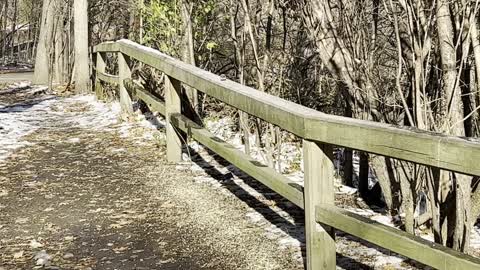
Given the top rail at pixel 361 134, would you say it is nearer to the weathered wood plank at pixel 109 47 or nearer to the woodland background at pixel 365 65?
the woodland background at pixel 365 65

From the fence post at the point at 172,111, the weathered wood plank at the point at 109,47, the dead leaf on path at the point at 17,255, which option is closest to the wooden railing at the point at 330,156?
the fence post at the point at 172,111

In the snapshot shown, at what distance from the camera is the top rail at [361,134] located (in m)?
2.63

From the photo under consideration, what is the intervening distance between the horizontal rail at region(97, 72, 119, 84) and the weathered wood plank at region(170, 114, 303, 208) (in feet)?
13.0

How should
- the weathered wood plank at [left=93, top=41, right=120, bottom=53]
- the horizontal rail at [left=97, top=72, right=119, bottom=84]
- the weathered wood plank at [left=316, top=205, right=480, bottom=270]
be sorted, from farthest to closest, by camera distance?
1. the horizontal rail at [left=97, top=72, right=119, bottom=84]
2. the weathered wood plank at [left=93, top=41, right=120, bottom=53]
3. the weathered wood plank at [left=316, top=205, right=480, bottom=270]

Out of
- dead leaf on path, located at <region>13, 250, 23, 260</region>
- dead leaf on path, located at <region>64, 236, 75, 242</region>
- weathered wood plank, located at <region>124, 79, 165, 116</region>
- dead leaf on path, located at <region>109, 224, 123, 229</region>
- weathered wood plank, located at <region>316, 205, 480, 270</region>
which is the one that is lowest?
dead leaf on path, located at <region>13, 250, 23, 260</region>

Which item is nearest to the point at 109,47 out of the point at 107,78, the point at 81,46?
the point at 107,78

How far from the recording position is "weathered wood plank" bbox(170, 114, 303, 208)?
4148mm

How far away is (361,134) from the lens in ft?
10.5

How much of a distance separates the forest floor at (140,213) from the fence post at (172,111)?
16 centimetres

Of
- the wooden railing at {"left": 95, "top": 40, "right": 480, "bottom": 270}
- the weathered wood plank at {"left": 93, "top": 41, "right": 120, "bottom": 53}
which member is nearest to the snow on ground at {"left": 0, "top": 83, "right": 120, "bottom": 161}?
the weathered wood plank at {"left": 93, "top": 41, "right": 120, "bottom": 53}

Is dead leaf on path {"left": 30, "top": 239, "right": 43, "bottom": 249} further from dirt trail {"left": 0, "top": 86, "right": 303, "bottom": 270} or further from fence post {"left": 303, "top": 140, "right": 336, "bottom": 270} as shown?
fence post {"left": 303, "top": 140, "right": 336, "bottom": 270}

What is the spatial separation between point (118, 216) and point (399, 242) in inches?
115

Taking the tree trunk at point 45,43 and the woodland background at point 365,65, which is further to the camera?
the tree trunk at point 45,43

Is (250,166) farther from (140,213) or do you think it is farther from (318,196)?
(318,196)
